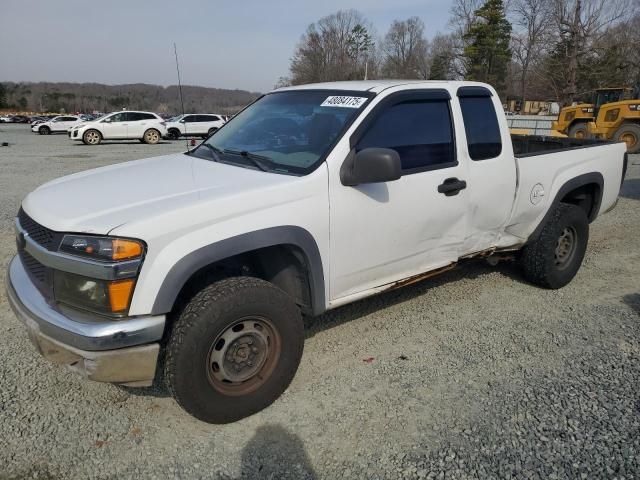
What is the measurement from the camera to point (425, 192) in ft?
10.9

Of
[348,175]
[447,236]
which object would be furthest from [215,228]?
[447,236]

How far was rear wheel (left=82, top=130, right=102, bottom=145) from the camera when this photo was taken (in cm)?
2269

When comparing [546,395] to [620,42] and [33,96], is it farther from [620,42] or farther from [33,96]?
[33,96]

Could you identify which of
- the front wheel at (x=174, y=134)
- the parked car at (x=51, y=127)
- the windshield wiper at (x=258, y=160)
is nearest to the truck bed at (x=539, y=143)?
the windshield wiper at (x=258, y=160)

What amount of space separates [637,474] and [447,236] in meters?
1.82

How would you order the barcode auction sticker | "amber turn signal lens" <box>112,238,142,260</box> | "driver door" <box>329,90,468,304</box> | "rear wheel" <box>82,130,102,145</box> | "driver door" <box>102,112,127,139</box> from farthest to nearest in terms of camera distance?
1. "driver door" <box>102,112,127,139</box>
2. "rear wheel" <box>82,130,102,145</box>
3. the barcode auction sticker
4. "driver door" <box>329,90,468,304</box>
5. "amber turn signal lens" <box>112,238,142,260</box>

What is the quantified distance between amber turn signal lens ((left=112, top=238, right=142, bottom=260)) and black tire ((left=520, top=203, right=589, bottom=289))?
354 centimetres

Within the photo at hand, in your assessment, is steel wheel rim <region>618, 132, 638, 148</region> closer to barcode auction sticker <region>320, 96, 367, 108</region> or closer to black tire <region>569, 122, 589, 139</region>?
black tire <region>569, 122, 589, 139</region>

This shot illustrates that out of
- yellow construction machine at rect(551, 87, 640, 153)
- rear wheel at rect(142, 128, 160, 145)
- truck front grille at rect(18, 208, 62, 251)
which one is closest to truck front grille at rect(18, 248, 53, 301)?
truck front grille at rect(18, 208, 62, 251)

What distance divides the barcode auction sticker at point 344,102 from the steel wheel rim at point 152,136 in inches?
869

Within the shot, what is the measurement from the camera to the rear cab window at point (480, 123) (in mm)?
3715

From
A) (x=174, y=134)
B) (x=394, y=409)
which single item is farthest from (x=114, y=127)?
(x=394, y=409)

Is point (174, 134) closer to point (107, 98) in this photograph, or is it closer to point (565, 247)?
point (565, 247)

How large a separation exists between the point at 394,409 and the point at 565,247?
9.36 feet
